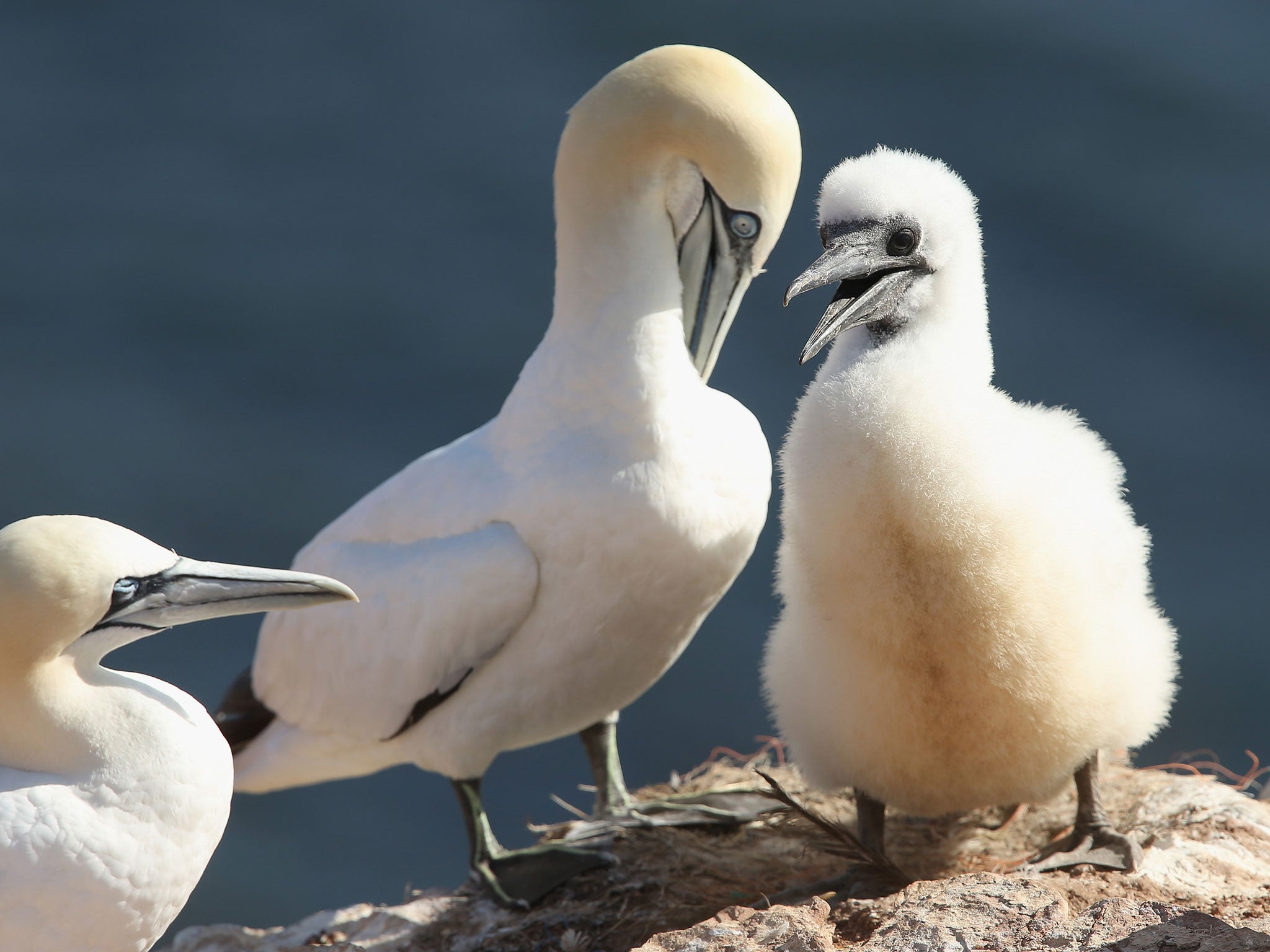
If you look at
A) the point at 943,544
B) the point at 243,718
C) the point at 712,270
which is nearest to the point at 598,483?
the point at 712,270

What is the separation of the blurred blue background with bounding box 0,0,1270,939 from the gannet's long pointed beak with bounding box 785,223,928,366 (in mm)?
3068

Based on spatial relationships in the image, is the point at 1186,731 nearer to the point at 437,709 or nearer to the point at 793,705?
the point at 793,705

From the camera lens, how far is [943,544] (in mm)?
3236

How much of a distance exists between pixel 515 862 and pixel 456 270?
3.55 m

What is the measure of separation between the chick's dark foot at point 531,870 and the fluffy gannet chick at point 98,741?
1.21 metres

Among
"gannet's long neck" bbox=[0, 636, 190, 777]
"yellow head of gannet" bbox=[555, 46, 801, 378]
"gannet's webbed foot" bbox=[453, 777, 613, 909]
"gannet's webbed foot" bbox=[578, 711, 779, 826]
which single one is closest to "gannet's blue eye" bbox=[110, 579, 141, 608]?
"gannet's long neck" bbox=[0, 636, 190, 777]

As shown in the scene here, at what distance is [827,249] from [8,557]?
1785 mm

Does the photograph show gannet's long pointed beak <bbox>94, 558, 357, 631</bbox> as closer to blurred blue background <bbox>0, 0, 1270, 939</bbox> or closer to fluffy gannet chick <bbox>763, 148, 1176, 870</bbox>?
fluffy gannet chick <bbox>763, 148, 1176, 870</bbox>

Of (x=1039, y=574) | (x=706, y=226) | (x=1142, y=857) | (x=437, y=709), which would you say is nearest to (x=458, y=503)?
(x=437, y=709)

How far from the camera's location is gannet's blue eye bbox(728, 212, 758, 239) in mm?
3457

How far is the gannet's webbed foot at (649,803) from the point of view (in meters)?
4.28

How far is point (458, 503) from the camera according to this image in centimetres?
373

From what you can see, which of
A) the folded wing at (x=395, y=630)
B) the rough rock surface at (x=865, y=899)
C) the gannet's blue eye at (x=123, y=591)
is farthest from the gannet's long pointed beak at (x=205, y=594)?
the rough rock surface at (x=865, y=899)

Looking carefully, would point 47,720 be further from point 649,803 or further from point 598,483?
point 649,803
